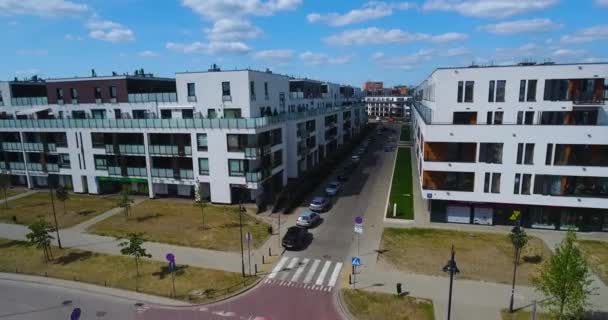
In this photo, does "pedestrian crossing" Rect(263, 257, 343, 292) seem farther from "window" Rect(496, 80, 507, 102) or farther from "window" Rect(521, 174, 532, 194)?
"window" Rect(496, 80, 507, 102)

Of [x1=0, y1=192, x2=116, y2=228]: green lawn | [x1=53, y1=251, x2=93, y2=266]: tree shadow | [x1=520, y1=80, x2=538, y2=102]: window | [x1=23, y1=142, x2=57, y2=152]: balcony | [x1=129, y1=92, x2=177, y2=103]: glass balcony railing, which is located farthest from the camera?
[x1=23, y1=142, x2=57, y2=152]: balcony

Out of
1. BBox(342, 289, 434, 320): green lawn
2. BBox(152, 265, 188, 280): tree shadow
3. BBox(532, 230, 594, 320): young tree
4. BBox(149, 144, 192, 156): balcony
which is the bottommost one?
BBox(342, 289, 434, 320): green lawn

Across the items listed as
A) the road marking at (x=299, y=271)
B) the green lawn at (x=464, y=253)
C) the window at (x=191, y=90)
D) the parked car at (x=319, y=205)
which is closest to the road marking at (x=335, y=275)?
the road marking at (x=299, y=271)

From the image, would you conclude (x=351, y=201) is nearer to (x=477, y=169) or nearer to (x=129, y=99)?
(x=477, y=169)

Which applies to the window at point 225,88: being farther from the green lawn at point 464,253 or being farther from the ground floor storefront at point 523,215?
the ground floor storefront at point 523,215

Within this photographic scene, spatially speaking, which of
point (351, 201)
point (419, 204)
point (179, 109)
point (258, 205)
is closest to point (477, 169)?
point (419, 204)

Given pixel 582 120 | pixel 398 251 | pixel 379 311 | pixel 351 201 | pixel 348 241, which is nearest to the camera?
pixel 379 311

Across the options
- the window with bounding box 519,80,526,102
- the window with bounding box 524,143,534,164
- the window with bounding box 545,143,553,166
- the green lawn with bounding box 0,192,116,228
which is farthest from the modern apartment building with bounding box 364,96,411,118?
the green lawn with bounding box 0,192,116,228
